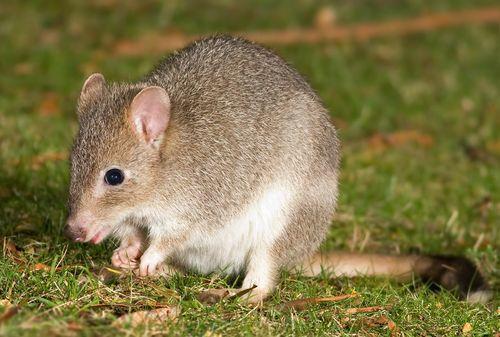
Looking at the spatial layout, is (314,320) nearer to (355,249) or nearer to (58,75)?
(355,249)

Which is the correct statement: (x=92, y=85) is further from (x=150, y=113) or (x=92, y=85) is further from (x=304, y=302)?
(x=304, y=302)

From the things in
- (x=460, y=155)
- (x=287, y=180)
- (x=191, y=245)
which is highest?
(x=287, y=180)

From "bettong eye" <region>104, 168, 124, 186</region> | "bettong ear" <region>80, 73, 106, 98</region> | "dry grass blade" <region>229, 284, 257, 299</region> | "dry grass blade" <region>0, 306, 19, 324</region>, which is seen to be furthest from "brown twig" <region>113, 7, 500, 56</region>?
"dry grass blade" <region>0, 306, 19, 324</region>

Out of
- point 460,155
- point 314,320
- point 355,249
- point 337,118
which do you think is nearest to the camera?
point 314,320

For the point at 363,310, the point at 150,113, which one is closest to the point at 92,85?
the point at 150,113

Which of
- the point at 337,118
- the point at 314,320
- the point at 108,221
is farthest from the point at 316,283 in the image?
the point at 337,118

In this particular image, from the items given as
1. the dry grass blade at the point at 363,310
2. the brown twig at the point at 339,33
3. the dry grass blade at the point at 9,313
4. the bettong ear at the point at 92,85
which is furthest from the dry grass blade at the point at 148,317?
the brown twig at the point at 339,33

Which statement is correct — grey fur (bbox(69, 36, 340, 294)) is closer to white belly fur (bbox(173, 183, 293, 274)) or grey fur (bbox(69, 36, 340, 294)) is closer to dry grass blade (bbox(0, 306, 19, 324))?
white belly fur (bbox(173, 183, 293, 274))

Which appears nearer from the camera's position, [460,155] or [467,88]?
[460,155]
